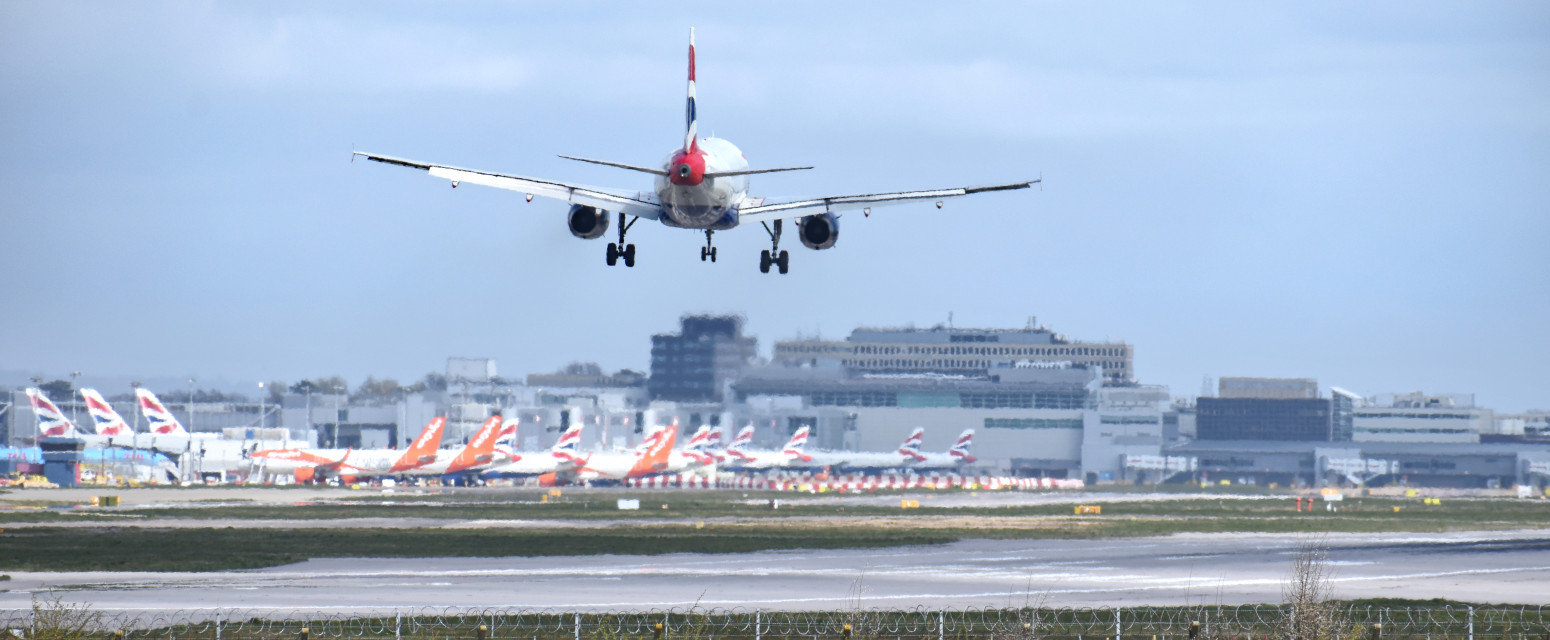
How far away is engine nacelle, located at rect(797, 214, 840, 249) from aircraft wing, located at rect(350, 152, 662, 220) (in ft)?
15.5

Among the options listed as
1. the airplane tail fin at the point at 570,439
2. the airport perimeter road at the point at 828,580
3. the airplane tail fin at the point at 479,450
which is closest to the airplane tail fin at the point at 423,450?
the airplane tail fin at the point at 479,450

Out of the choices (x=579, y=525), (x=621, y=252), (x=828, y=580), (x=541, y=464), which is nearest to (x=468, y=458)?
(x=541, y=464)

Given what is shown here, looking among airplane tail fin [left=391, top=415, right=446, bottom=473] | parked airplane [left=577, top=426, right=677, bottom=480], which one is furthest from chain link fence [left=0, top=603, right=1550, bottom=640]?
parked airplane [left=577, top=426, right=677, bottom=480]

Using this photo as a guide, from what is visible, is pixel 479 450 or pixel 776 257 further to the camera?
pixel 479 450

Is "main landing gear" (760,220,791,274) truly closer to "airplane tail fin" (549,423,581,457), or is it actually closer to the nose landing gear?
the nose landing gear

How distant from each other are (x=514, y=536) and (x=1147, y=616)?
4436 cm

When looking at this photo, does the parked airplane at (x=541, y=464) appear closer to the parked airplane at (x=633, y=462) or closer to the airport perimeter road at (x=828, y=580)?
the parked airplane at (x=633, y=462)

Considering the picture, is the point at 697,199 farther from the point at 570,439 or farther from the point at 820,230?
the point at 570,439

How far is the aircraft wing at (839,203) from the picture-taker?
45.2 m

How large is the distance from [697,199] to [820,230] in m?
5.08

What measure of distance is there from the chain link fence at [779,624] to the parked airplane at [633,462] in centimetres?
12028

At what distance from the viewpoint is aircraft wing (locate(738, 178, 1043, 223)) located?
4525 centimetres

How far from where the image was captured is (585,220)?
4566 centimetres

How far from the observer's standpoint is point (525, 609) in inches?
1871
